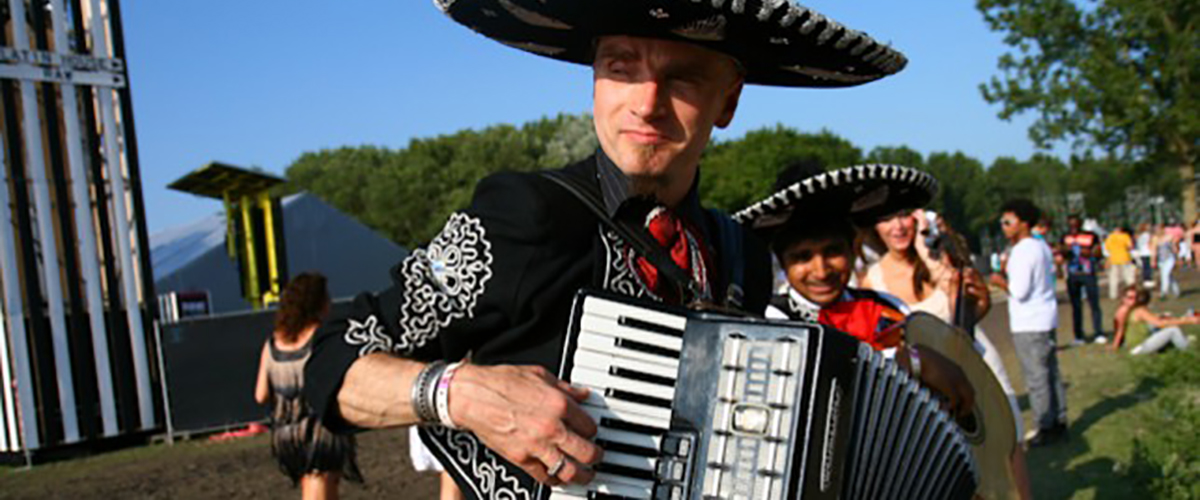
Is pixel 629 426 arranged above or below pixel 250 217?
above

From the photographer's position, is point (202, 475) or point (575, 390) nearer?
point (575, 390)

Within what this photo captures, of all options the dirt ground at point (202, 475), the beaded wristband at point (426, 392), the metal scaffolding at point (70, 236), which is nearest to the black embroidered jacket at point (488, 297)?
the beaded wristband at point (426, 392)

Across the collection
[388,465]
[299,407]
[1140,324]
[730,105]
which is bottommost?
[388,465]

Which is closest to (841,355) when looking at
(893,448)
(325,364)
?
(893,448)

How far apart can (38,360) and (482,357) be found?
10.0 meters

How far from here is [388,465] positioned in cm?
871

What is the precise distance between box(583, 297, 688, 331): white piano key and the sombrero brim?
5.10 ft

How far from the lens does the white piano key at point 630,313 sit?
4.81 ft

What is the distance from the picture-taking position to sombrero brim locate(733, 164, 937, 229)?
297 centimetres

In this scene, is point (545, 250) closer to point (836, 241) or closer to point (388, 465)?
point (836, 241)

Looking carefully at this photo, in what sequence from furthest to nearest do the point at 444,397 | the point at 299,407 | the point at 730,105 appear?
the point at 299,407
the point at 730,105
the point at 444,397

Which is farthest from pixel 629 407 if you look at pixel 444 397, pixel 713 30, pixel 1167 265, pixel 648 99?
pixel 1167 265

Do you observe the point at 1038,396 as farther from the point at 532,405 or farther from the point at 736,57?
the point at 532,405

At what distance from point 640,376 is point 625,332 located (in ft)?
0.24
